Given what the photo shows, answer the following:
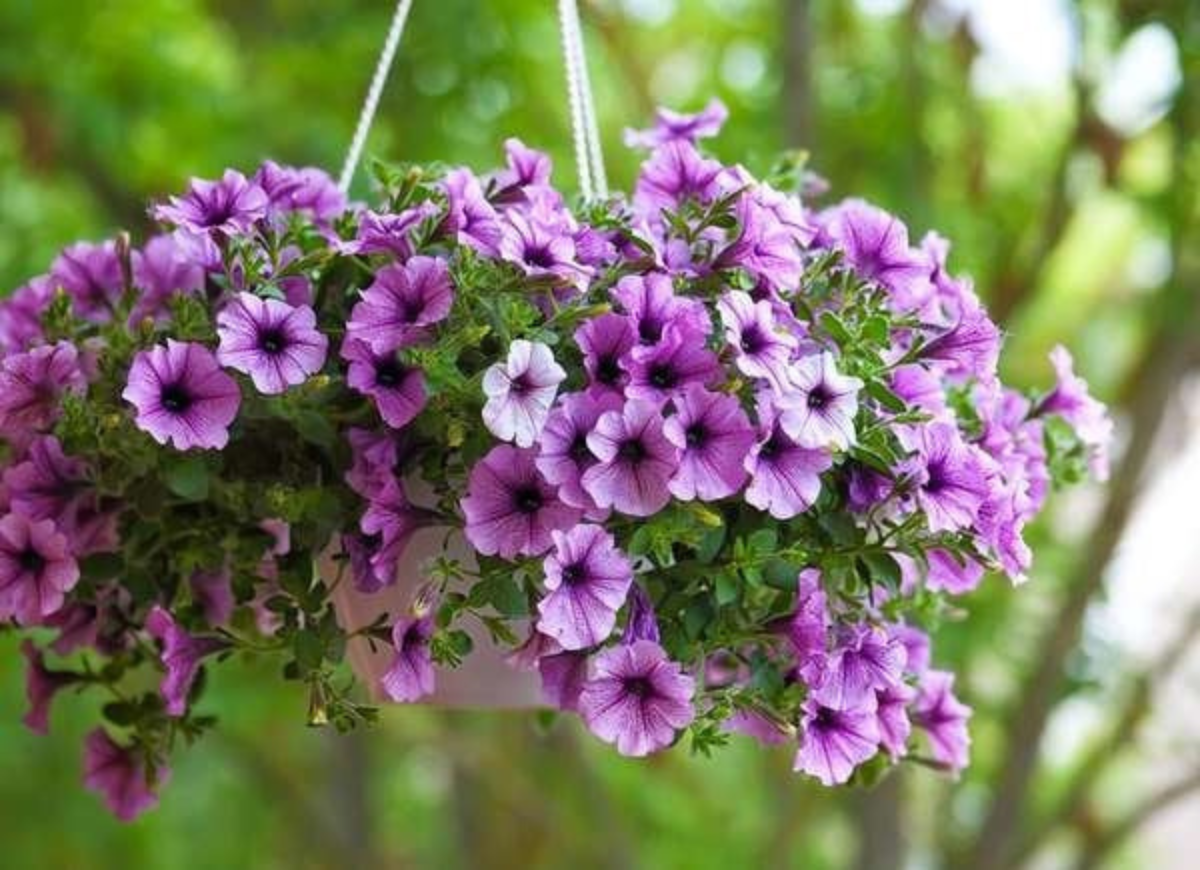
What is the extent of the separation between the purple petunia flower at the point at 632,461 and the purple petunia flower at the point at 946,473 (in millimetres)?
143

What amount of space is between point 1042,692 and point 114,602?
1.59 metres

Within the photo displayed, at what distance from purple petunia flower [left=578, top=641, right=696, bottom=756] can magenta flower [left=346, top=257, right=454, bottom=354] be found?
7.5 inches

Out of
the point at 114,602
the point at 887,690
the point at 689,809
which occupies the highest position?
the point at 689,809

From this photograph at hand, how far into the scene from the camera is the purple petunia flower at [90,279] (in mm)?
1191

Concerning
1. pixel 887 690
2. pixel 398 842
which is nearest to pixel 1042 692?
pixel 887 690

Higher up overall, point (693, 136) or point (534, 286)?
point (693, 136)

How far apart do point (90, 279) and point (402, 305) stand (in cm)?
30

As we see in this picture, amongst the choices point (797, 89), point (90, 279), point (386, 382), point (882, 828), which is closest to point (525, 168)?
point (386, 382)

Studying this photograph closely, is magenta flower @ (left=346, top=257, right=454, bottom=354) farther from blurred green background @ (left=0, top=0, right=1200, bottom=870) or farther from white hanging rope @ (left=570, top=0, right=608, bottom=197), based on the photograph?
blurred green background @ (left=0, top=0, right=1200, bottom=870)

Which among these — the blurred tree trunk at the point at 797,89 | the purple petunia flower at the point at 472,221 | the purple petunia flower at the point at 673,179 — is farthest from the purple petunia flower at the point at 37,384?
the blurred tree trunk at the point at 797,89

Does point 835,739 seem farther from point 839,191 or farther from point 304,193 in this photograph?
point 839,191

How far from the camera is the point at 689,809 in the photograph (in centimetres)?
366

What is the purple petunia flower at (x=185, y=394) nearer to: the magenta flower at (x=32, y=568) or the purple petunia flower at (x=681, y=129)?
the magenta flower at (x=32, y=568)

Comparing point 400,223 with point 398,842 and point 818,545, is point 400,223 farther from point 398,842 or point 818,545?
point 398,842
